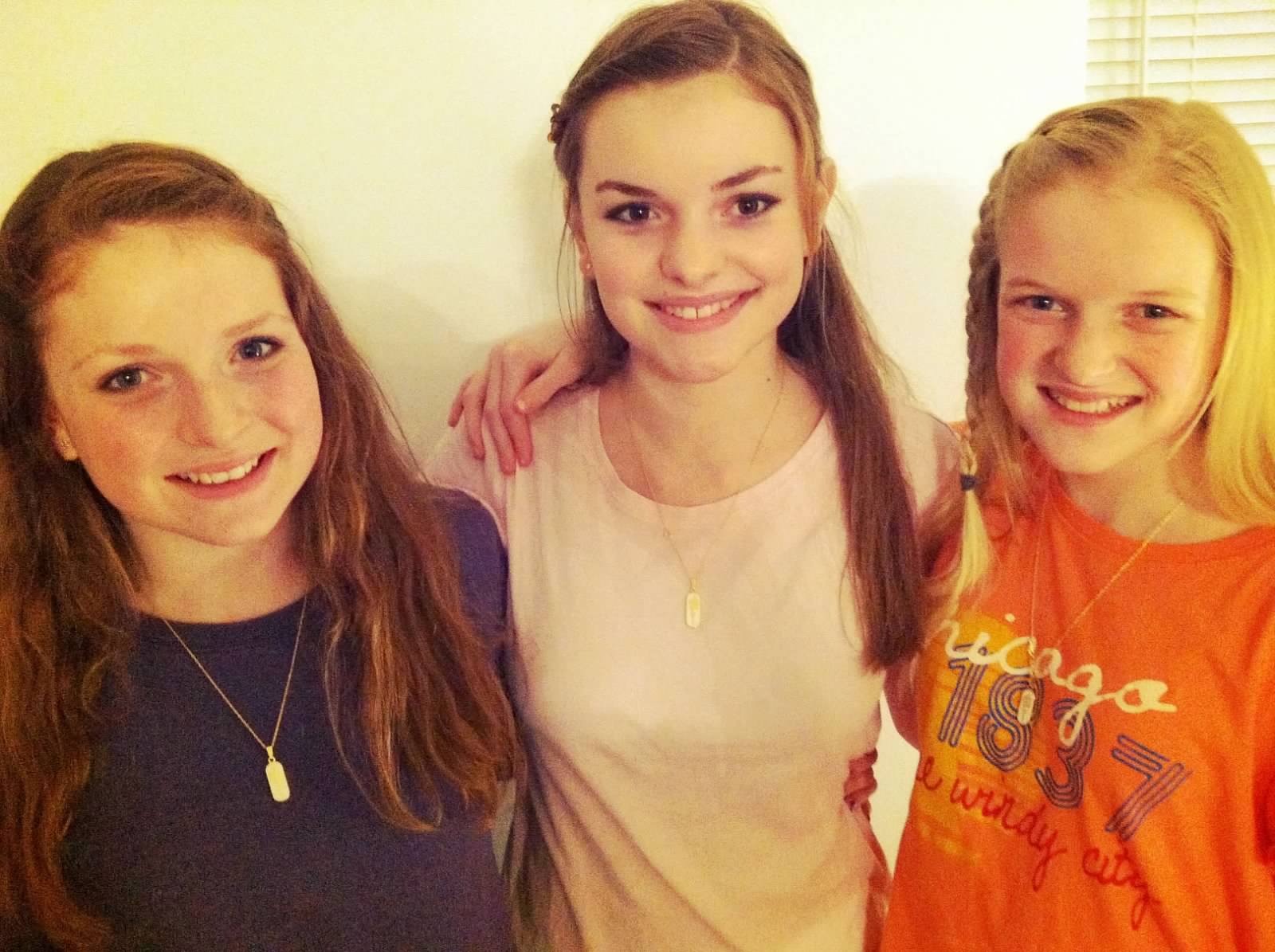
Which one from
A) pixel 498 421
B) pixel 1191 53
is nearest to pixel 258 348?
pixel 498 421

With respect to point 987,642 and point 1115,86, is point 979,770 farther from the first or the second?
point 1115,86

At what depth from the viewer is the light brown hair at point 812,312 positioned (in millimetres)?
899

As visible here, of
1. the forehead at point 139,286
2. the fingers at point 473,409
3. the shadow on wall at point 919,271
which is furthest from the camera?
the shadow on wall at point 919,271

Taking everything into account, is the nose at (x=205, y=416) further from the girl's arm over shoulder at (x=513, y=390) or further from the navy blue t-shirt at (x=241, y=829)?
the girl's arm over shoulder at (x=513, y=390)

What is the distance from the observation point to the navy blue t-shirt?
2.75 feet

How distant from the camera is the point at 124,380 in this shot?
0.79m

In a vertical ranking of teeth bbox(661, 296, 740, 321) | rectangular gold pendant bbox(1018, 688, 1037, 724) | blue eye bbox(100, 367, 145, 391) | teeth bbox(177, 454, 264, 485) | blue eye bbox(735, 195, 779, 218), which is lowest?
rectangular gold pendant bbox(1018, 688, 1037, 724)

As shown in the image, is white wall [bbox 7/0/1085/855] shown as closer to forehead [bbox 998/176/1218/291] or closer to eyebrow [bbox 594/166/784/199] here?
eyebrow [bbox 594/166/784/199]

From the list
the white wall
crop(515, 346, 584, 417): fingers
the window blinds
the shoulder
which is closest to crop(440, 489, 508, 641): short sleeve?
the shoulder

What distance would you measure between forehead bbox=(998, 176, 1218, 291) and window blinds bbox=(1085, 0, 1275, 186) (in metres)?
0.75

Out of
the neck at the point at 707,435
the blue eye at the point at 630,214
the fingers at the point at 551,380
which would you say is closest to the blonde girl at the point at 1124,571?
the neck at the point at 707,435

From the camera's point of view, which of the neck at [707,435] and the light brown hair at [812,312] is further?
the neck at [707,435]

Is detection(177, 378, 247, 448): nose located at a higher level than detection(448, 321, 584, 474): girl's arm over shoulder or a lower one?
higher

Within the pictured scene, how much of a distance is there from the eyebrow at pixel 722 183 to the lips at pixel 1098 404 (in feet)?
1.25
